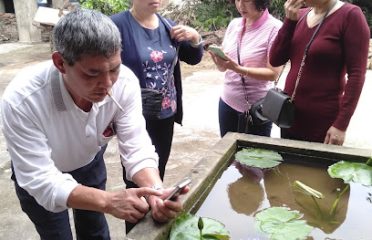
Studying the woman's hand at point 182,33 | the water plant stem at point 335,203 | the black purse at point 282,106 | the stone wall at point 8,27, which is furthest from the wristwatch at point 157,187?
the stone wall at point 8,27

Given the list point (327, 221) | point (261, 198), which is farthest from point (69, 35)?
point (327, 221)

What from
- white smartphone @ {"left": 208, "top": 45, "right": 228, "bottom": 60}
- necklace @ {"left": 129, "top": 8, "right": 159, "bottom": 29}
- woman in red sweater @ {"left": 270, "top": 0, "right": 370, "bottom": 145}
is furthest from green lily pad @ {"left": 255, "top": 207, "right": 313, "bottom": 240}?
necklace @ {"left": 129, "top": 8, "right": 159, "bottom": 29}

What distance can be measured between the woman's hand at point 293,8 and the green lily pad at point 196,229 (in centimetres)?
107

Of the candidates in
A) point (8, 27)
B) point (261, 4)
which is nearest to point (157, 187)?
point (261, 4)

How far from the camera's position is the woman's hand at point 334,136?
186 cm

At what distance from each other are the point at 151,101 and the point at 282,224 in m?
0.89

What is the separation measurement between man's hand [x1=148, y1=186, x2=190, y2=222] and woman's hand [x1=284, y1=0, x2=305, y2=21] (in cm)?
109

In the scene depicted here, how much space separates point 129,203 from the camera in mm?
1287

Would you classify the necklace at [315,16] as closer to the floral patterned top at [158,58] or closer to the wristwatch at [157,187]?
the floral patterned top at [158,58]

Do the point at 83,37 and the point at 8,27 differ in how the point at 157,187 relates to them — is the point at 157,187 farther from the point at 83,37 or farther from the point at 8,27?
the point at 8,27

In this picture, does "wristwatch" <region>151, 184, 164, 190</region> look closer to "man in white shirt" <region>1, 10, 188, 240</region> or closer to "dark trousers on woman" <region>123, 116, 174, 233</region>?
"man in white shirt" <region>1, 10, 188, 240</region>

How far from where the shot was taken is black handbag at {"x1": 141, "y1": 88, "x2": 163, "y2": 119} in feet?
6.64

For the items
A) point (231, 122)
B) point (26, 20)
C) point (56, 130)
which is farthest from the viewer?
point (26, 20)

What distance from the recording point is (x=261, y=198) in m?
1.66
